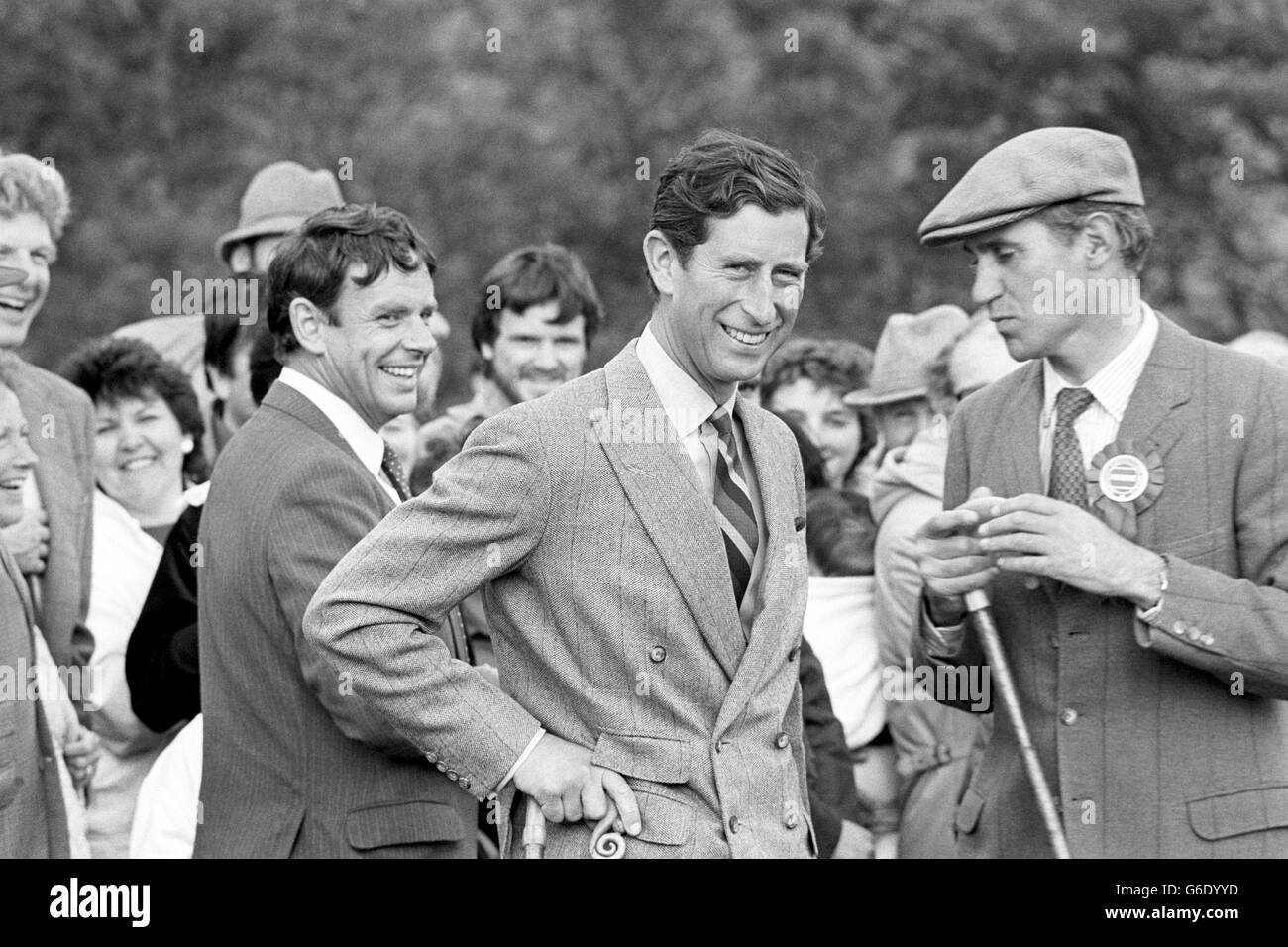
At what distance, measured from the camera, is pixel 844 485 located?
7.16m

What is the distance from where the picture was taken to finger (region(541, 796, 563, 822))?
3.49m

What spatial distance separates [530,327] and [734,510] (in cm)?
285

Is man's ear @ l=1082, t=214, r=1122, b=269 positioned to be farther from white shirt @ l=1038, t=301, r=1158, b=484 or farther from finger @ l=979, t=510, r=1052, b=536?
finger @ l=979, t=510, r=1052, b=536

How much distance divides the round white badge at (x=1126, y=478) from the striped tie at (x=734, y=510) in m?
0.79

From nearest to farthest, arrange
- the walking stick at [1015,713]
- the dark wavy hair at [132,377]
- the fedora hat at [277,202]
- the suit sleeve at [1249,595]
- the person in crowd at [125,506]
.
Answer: the suit sleeve at [1249,595] → the walking stick at [1015,713] → the person in crowd at [125,506] → the dark wavy hair at [132,377] → the fedora hat at [277,202]

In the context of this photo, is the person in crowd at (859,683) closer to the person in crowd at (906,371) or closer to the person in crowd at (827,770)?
the person in crowd at (827,770)

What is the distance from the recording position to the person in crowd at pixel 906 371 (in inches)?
260

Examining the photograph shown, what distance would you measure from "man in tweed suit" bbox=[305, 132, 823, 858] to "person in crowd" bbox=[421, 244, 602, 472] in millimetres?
2733

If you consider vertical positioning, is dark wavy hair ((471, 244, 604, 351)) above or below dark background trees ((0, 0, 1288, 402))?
below

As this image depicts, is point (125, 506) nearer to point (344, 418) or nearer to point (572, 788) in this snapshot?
point (344, 418)

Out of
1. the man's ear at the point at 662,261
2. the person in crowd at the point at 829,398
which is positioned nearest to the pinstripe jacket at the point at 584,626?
the man's ear at the point at 662,261

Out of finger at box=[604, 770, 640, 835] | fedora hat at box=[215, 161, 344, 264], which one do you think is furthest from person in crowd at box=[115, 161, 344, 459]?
finger at box=[604, 770, 640, 835]
